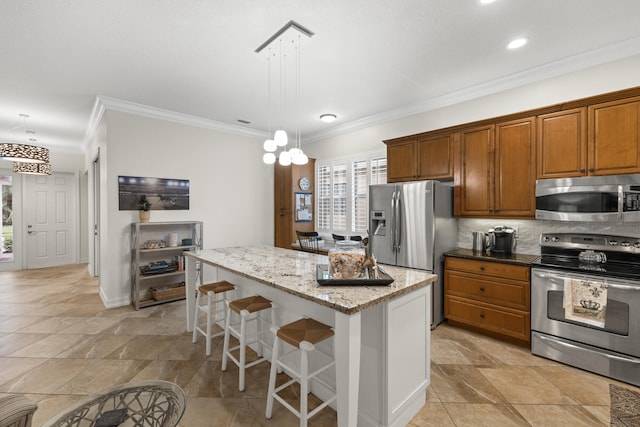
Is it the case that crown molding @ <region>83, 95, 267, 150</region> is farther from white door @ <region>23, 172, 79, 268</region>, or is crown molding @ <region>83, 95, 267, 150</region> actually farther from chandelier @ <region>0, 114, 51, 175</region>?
white door @ <region>23, 172, 79, 268</region>

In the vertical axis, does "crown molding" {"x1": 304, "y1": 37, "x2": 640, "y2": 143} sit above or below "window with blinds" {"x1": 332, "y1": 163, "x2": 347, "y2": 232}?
above

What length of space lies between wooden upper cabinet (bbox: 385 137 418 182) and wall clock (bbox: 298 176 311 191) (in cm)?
197

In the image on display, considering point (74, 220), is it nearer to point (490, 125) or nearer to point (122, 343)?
point (122, 343)

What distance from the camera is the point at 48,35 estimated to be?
2.59 metres

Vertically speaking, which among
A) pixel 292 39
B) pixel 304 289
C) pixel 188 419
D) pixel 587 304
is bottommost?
pixel 188 419

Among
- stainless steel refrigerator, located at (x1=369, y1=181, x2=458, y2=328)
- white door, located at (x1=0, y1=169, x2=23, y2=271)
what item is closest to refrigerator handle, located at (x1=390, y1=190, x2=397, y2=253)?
stainless steel refrigerator, located at (x1=369, y1=181, x2=458, y2=328)

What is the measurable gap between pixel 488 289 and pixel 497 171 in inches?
52.5

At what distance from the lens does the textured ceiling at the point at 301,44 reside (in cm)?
228

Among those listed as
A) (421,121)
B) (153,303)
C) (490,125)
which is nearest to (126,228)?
(153,303)

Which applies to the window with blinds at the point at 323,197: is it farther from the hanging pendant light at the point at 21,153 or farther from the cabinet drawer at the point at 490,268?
the hanging pendant light at the point at 21,153

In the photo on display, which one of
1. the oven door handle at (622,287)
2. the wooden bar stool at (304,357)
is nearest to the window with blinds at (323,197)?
the wooden bar stool at (304,357)

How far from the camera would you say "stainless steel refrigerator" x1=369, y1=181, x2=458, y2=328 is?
11.3ft

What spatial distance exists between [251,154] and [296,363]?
14.0 feet

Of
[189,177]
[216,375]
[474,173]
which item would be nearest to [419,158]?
[474,173]
